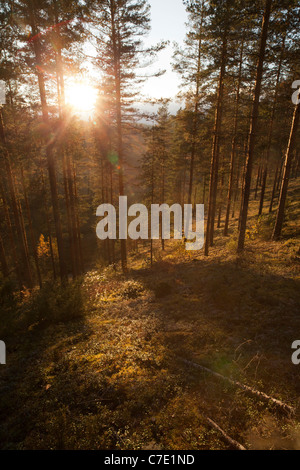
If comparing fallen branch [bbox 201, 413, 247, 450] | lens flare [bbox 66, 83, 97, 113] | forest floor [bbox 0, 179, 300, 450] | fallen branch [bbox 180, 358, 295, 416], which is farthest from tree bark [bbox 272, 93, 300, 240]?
fallen branch [bbox 201, 413, 247, 450]

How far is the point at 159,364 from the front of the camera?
620 cm

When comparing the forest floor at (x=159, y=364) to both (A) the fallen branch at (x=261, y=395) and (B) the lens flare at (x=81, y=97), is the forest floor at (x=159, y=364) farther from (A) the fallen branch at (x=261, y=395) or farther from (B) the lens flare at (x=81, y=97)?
(B) the lens flare at (x=81, y=97)

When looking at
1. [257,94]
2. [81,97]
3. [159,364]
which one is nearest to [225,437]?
[159,364]

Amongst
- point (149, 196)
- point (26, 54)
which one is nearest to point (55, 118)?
point (26, 54)

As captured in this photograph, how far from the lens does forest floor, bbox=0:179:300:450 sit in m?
4.28

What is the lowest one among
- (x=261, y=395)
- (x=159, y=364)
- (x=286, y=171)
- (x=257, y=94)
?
(x=159, y=364)

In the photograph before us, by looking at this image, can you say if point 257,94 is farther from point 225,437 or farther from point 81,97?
point 225,437

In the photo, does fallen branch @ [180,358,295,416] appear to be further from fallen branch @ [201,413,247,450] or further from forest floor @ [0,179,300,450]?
fallen branch @ [201,413,247,450]

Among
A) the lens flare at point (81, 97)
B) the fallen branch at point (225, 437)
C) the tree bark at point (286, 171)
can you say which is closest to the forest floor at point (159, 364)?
the fallen branch at point (225, 437)

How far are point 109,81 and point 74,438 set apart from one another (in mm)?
15890

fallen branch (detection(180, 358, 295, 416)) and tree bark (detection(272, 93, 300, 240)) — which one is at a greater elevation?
tree bark (detection(272, 93, 300, 240))

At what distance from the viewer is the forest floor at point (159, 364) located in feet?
14.0

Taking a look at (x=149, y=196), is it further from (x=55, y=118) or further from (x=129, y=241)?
(x=129, y=241)

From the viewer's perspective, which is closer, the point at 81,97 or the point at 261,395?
the point at 261,395
